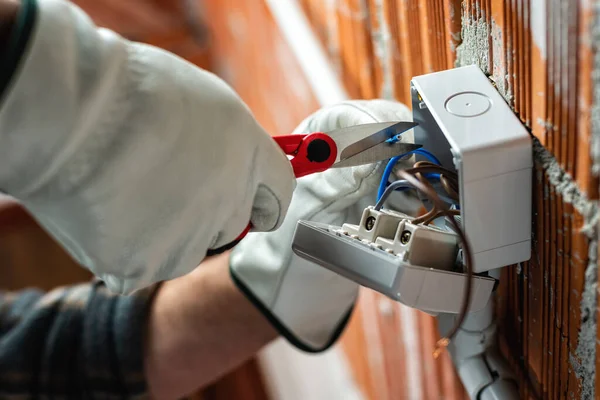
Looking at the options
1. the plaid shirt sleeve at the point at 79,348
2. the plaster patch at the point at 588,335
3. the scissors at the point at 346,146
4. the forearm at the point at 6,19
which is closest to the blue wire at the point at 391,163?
the scissors at the point at 346,146

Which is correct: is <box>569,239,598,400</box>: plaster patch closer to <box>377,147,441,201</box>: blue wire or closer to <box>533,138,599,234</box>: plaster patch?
<box>533,138,599,234</box>: plaster patch

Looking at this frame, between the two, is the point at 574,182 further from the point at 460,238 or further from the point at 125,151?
the point at 125,151

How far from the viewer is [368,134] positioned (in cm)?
49

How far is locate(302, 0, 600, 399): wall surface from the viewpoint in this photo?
13.1 inches

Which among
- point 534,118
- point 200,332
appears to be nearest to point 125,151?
point 534,118

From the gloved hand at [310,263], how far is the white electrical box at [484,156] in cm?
8

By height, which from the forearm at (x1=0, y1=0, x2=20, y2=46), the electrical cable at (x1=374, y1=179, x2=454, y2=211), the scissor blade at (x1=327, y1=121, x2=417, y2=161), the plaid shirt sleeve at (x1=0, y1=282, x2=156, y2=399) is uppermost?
the forearm at (x1=0, y1=0, x2=20, y2=46)

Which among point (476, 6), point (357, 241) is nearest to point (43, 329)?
point (357, 241)

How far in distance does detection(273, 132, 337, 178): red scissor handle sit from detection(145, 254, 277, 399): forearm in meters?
0.33

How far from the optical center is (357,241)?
1.40ft

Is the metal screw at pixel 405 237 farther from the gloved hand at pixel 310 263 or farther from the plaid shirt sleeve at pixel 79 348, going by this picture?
the plaid shirt sleeve at pixel 79 348

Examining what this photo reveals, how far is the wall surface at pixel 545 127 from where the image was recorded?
332 millimetres

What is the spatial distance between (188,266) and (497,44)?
0.28 metres

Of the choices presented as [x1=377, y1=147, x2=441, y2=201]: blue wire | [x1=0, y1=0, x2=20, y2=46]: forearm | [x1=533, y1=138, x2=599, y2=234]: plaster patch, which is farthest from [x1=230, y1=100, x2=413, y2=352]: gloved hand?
[x1=0, y1=0, x2=20, y2=46]: forearm
